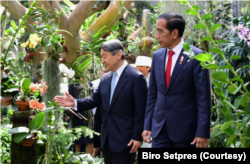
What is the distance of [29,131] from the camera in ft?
11.5

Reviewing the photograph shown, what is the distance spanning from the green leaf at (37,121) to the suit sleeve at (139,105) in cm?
83

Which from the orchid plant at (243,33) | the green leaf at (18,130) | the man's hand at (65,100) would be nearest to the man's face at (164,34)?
the orchid plant at (243,33)

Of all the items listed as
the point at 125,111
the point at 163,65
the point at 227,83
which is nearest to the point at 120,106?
the point at 125,111

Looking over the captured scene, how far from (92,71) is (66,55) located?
1.47 feet

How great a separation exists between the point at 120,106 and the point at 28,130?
87 cm

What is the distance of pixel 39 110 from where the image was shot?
147 inches

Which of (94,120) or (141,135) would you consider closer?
(141,135)

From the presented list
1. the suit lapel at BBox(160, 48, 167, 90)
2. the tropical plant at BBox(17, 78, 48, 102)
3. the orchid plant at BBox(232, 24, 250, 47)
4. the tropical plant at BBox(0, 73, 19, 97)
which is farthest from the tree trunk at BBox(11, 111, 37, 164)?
the orchid plant at BBox(232, 24, 250, 47)

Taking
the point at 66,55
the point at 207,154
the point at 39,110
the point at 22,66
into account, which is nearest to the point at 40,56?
the point at 22,66

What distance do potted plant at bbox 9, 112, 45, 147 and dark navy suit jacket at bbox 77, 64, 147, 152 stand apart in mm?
578

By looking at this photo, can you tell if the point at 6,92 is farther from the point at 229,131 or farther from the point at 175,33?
the point at 229,131

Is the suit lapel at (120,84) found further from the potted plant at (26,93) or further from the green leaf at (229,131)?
the green leaf at (229,131)

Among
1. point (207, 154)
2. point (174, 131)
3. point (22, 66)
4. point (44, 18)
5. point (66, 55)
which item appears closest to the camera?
point (207, 154)

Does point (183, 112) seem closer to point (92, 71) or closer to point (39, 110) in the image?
point (39, 110)
